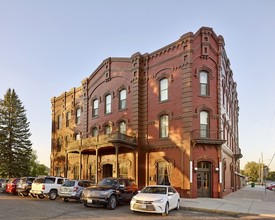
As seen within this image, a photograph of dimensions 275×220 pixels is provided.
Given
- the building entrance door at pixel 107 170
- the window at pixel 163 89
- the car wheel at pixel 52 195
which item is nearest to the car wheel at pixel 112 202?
the car wheel at pixel 52 195

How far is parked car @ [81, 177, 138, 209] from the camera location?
17688 mm

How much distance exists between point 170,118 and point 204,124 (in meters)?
2.83

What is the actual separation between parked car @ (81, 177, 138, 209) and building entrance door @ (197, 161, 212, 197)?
7.93m

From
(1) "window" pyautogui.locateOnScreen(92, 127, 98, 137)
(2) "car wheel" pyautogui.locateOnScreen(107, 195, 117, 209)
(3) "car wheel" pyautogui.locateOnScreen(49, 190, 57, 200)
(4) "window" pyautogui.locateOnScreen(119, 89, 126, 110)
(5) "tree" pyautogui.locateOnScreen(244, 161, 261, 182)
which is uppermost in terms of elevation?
(4) "window" pyautogui.locateOnScreen(119, 89, 126, 110)

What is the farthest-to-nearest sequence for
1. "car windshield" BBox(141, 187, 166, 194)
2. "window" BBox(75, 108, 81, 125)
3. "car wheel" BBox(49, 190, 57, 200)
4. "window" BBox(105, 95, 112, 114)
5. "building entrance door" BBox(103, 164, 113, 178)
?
"window" BBox(75, 108, 81, 125)
"window" BBox(105, 95, 112, 114)
"building entrance door" BBox(103, 164, 113, 178)
"car wheel" BBox(49, 190, 57, 200)
"car windshield" BBox(141, 187, 166, 194)

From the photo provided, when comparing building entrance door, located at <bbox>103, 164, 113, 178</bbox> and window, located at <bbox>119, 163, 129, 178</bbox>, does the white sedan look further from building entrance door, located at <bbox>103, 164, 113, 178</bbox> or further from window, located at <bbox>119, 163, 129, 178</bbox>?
building entrance door, located at <bbox>103, 164, 113, 178</bbox>

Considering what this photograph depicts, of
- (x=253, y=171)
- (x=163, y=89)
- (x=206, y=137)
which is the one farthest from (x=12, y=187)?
(x=253, y=171)

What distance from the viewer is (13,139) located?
47.0m

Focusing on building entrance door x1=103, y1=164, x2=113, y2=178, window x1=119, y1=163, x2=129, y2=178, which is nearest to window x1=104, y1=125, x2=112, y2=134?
building entrance door x1=103, y1=164, x2=113, y2=178

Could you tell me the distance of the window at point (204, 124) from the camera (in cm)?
2667

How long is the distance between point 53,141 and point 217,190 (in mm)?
27859

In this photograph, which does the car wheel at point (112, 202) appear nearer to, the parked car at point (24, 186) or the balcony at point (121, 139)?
the balcony at point (121, 139)

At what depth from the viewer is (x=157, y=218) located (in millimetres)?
15031

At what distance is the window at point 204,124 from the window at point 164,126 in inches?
118
